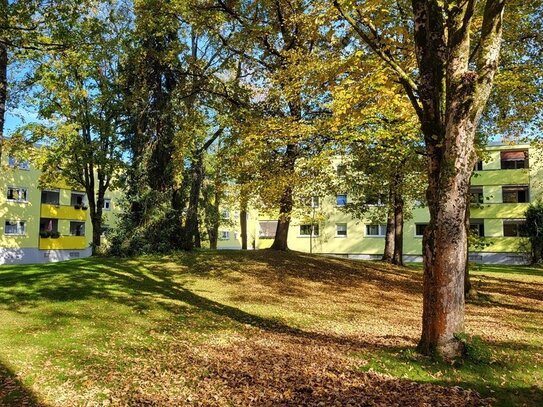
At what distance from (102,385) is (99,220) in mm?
25438

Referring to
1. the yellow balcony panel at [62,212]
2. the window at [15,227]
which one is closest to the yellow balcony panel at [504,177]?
the yellow balcony panel at [62,212]

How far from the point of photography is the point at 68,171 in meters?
27.6

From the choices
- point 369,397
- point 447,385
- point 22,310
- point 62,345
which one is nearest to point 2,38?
point 22,310

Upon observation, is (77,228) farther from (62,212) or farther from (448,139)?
(448,139)

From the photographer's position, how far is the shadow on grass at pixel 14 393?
5203 mm

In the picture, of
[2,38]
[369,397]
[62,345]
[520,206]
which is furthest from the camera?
[520,206]

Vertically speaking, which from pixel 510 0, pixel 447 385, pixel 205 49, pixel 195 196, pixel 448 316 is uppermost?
pixel 205 49

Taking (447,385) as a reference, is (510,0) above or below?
above

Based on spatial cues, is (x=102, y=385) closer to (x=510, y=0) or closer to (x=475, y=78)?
(x=475, y=78)

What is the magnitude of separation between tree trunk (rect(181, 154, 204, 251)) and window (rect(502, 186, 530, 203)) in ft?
117

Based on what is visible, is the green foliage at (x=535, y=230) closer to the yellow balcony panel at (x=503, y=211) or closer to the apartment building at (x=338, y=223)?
the apartment building at (x=338, y=223)

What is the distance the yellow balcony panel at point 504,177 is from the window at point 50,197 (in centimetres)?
4500

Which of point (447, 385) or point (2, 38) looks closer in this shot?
point (447, 385)

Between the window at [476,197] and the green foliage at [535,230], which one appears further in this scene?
the green foliage at [535,230]
